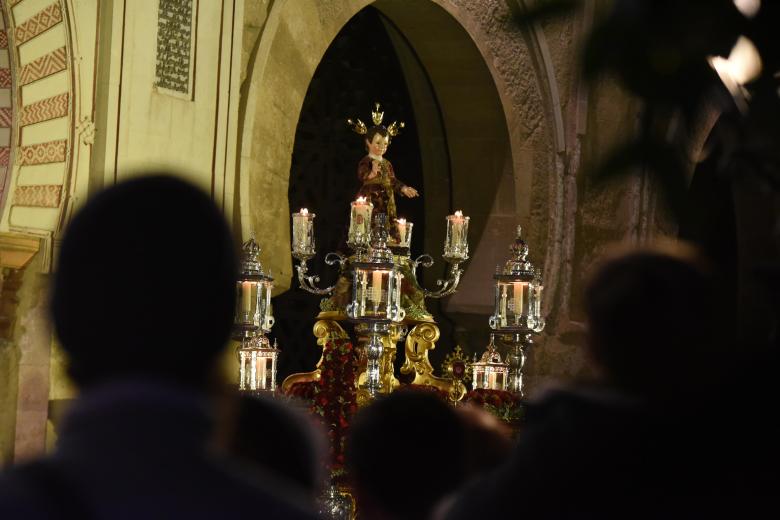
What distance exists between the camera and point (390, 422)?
181cm

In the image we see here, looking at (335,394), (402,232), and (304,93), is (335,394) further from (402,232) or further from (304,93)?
(304,93)

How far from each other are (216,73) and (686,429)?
524 cm

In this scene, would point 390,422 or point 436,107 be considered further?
point 436,107

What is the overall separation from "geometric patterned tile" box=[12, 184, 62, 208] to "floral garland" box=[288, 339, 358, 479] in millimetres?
1218

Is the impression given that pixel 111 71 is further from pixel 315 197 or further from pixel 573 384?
pixel 573 384

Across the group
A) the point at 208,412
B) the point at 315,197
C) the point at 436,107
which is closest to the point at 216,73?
the point at 315,197

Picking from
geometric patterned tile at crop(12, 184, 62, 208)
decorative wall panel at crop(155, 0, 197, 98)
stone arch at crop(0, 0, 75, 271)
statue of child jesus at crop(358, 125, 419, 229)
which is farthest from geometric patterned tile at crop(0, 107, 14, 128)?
statue of child jesus at crop(358, 125, 419, 229)

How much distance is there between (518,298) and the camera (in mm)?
6422

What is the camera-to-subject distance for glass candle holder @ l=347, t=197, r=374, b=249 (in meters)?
6.13

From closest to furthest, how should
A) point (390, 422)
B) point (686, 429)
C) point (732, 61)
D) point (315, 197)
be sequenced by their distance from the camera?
point (686, 429)
point (732, 61)
point (390, 422)
point (315, 197)

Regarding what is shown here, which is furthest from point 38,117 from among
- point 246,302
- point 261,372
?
point 261,372

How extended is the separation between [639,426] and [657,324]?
114 mm

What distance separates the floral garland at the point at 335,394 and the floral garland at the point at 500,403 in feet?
1.67

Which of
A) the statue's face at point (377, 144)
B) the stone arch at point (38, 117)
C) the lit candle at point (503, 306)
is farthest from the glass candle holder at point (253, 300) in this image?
the statue's face at point (377, 144)
